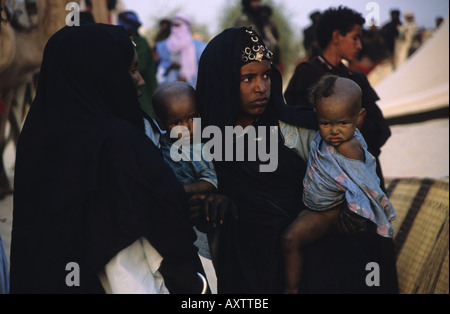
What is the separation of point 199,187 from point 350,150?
0.62 meters

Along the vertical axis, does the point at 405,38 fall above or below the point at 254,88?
above

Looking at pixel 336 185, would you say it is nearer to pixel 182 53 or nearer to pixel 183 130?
pixel 183 130

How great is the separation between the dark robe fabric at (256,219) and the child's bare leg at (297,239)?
4cm

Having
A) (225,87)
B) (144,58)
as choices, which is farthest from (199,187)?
(144,58)

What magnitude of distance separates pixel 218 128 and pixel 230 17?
2634cm

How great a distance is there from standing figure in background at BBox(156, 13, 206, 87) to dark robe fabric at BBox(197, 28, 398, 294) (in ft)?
21.6

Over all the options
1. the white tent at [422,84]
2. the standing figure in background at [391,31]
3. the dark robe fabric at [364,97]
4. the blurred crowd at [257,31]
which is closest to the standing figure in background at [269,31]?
the blurred crowd at [257,31]

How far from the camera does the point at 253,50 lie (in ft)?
7.22

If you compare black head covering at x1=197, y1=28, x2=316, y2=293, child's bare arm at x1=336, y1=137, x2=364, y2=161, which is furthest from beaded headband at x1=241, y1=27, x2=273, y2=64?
child's bare arm at x1=336, y1=137, x2=364, y2=161

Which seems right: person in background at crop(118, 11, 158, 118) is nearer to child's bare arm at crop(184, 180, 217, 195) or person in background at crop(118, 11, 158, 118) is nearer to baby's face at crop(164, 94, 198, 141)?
baby's face at crop(164, 94, 198, 141)

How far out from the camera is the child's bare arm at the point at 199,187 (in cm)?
206

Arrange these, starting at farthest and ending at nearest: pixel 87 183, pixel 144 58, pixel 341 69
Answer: pixel 144 58
pixel 341 69
pixel 87 183

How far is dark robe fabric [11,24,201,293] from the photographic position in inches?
68.0
